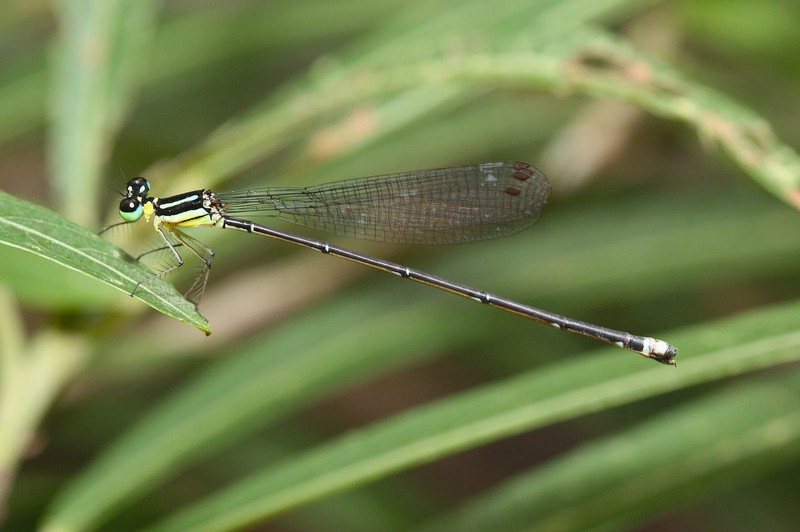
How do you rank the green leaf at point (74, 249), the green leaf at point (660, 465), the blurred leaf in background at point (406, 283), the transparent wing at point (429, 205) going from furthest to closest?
the transparent wing at point (429, 205)
the green leaf at point (660, 465)
the blurred leaf in background at point (406, 283)
the green leaf at point (74, 249)

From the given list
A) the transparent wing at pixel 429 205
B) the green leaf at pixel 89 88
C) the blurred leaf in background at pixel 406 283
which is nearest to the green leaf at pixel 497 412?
the blurred leaf in background at pixel 406 283

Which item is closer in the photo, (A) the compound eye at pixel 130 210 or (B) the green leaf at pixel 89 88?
(B) the green leaf at pixel 89 88

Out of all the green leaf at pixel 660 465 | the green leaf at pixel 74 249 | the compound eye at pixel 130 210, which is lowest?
the green leaf at pixel 660 465

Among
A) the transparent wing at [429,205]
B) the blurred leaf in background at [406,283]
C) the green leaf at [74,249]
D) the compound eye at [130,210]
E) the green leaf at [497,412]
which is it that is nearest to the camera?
the green leaf at [74,249]

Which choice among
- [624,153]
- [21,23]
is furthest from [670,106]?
[21,23]

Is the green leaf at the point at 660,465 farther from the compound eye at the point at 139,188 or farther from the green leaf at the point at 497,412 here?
the compound eye at the point at 139,188

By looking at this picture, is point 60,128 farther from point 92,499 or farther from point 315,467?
point 315,467

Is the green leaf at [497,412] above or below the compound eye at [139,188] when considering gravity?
below

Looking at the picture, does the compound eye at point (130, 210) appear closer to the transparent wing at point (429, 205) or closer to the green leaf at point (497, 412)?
the transparent wing at point (429, 205)
